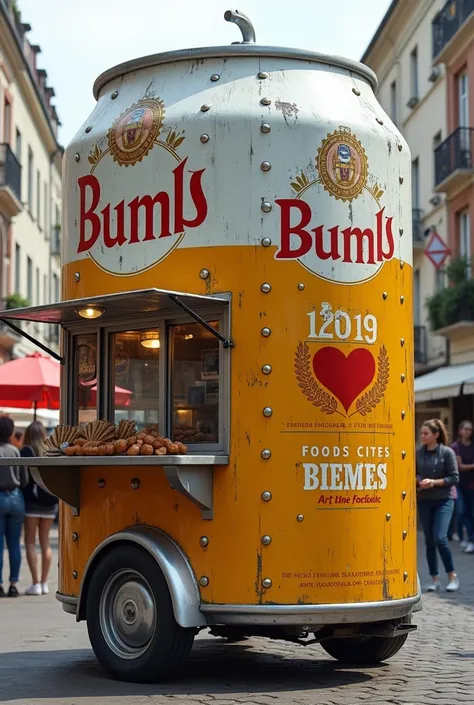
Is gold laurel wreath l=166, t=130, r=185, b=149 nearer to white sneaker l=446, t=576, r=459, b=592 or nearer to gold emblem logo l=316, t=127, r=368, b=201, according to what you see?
gold emblem logo l=316, t=127, r=368, b=201

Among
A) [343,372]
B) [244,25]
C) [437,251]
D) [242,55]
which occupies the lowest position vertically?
[343,372]

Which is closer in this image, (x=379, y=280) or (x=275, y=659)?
(x=379, y=280)

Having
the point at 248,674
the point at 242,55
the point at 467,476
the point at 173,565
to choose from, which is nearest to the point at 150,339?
the point at 173,565

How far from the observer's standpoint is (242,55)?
8.30m

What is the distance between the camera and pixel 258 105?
811 centimetres

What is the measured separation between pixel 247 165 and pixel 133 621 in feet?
9.55

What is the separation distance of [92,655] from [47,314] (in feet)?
8.14

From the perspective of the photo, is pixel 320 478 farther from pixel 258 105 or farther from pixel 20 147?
pixel 20 147

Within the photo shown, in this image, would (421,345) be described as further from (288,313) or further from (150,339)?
(288,313)

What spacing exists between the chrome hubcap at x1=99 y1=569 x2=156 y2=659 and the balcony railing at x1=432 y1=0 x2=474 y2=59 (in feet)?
81.0

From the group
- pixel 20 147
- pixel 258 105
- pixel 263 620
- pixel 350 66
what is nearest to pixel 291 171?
pixel 258 105

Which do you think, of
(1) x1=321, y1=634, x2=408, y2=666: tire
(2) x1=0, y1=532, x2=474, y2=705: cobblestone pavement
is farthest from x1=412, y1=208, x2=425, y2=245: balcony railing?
(1) x1=321, y1=634, x2=408, y2=666: tire

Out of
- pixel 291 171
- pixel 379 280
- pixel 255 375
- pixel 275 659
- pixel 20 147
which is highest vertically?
pixel 20 147

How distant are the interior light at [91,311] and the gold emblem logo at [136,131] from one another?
953 millimetres
